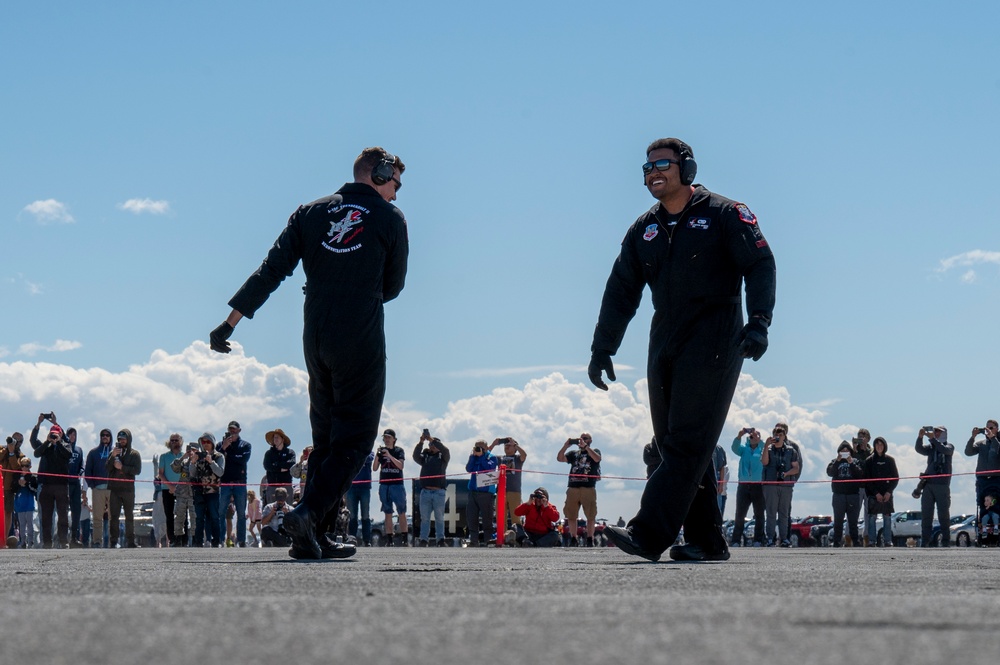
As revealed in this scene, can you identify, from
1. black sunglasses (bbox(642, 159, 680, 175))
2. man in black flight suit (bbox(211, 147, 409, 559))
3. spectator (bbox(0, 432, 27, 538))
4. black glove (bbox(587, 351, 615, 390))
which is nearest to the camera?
man in black flight suit (bbox(211, 147, 409, 559))

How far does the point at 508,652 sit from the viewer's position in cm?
220

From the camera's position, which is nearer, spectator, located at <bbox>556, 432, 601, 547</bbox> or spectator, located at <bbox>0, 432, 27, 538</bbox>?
spectator, located at <bbox>556, 432, 601, 547</bbox>

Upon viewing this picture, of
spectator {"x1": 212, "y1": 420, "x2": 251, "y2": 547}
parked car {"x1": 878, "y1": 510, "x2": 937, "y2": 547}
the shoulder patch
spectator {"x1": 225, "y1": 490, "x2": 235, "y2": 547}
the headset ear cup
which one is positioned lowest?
parked car {"x1": 878, "y1": 510, "x2": 937, "y2": 547}

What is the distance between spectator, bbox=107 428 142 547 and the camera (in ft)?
63.6

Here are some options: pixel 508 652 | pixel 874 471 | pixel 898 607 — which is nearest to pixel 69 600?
pixel 508 652

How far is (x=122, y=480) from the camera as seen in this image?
1936 cm

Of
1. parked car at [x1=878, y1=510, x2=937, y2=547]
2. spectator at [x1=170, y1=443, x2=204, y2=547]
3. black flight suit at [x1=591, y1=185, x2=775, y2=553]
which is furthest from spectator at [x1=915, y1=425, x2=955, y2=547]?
parked car at [x1=878, y1=510, x2=937, y2=547]

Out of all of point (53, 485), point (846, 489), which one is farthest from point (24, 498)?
point (846, 489)

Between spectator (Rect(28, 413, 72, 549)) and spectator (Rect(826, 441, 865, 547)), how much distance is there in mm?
10595

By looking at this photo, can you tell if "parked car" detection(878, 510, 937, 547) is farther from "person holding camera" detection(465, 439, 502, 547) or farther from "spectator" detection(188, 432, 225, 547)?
"spectator" detection(188, 432, 225, 547)

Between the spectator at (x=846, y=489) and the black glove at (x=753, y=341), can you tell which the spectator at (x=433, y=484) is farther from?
the black glove at (x=753, y=341)

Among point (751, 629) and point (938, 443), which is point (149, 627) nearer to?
point (751, 629)

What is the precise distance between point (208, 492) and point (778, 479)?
744 centimetres

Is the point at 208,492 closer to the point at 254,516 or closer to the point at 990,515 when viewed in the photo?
the point at 254,516
